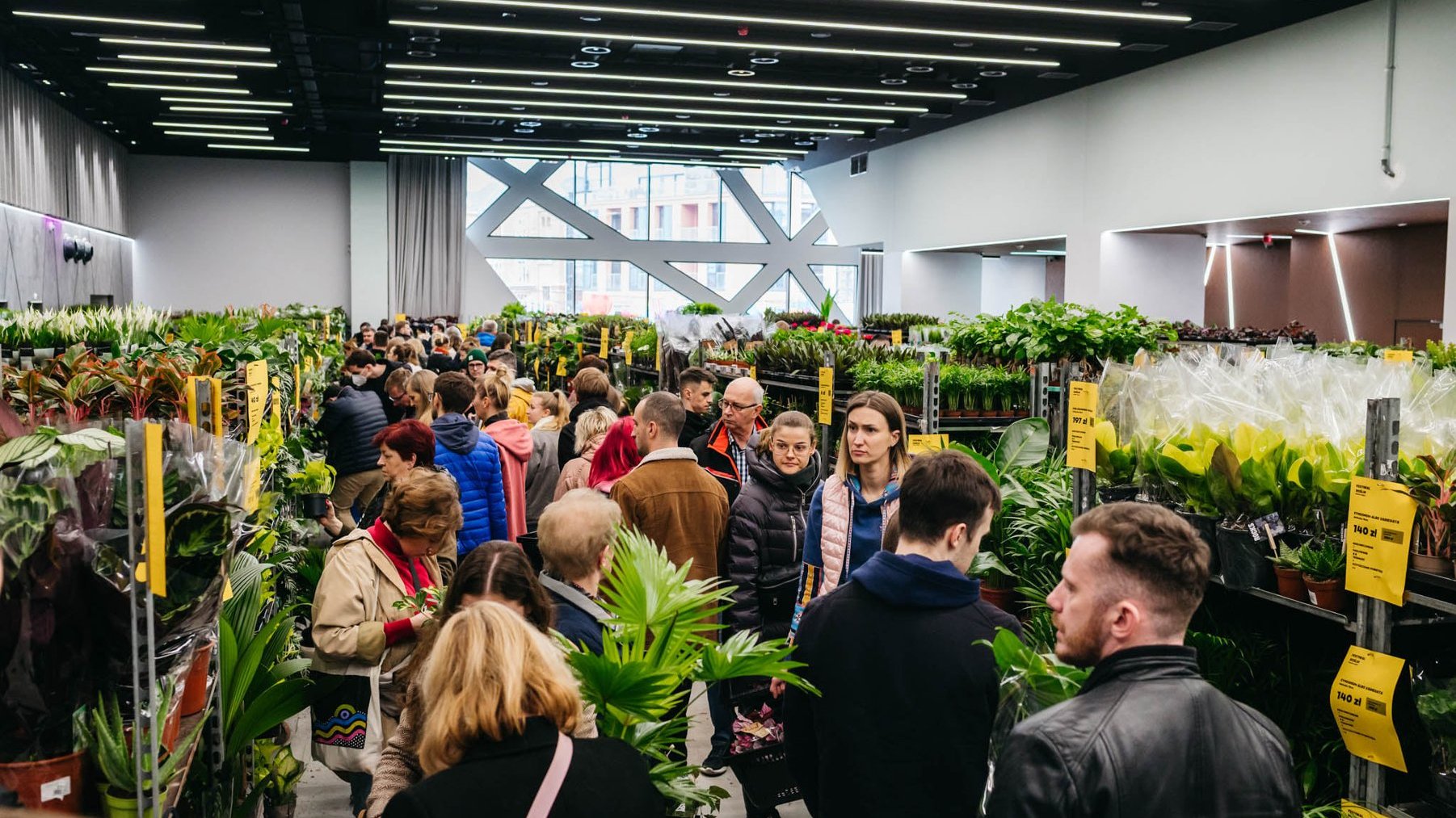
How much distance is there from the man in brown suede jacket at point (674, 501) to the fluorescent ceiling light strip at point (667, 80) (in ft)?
31.5

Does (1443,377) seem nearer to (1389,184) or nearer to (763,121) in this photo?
(1389,184)

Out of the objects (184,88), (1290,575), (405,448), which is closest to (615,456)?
(405,448)

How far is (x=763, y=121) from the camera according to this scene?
16.8m

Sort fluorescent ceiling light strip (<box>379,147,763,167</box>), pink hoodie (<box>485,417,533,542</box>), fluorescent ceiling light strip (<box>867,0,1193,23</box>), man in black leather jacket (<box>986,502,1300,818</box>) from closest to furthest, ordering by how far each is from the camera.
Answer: man in black leather jacket (<box>986,502,1300,818</box>), pink hoodie (<box>485,417,533,542</box>), fluorescent ceiling light strip (<box>867,0,1193,23</box>), fluorescent ceiling light strip (<box>379,147,763,167</box>)

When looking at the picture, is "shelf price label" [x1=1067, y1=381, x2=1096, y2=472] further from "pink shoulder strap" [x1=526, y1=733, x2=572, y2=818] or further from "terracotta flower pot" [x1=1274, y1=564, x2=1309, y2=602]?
"pink shoulder strap" [x1=526, y1=733, x2=572, y2=818]

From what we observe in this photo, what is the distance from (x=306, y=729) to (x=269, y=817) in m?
1.94

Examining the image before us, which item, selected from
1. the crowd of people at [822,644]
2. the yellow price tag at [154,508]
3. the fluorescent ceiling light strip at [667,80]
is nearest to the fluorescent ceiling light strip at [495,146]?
the fluorescent ceiling light strip at [667,80]

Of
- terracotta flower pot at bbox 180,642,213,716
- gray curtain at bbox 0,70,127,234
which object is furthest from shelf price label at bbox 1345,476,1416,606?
gray curtain at bbox 0,70,127,234

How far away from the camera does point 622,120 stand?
16703 mm

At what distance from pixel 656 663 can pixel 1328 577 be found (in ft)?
4.73

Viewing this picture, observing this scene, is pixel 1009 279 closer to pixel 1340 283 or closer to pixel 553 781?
pixel 1340 283

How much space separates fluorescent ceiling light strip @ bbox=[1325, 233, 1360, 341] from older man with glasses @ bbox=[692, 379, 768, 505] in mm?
11998

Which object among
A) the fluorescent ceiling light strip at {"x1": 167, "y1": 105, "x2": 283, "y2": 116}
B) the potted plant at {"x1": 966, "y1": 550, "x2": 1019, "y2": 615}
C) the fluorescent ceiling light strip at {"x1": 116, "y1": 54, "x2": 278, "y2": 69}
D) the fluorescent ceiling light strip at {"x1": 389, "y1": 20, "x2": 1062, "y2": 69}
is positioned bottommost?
the potted plant at {"x1": 966, "y1": 550, "x2": 1019, "y2": 615}

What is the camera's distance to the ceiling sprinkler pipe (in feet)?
33.1
